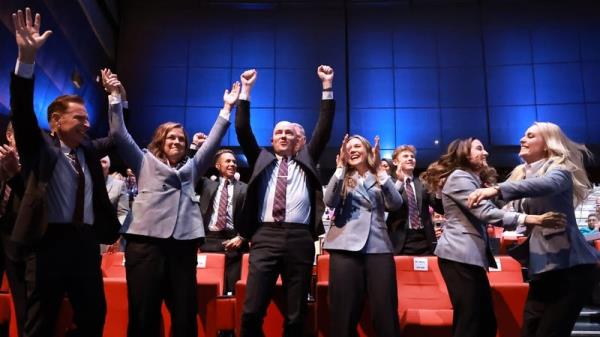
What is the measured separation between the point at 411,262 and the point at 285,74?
7.47 meters

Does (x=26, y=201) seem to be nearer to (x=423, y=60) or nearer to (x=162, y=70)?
(x=162, y=70)

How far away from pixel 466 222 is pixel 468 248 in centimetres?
16

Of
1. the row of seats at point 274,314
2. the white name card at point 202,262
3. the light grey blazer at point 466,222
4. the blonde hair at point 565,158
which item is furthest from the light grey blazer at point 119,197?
the blonde hair at point 565,158

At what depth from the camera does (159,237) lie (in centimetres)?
231

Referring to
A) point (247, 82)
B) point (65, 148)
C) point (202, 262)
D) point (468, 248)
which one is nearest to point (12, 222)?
point (65, 148)

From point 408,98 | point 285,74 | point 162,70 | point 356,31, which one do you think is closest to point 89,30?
point 162,70

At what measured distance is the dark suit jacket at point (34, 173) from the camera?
195 centimetres

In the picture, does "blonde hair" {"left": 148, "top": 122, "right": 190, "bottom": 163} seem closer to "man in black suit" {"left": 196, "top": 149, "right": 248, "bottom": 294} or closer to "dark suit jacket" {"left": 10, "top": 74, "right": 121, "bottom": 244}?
"dark suit jacket" {"left": 10, "top": 74, "right": 121, "bottom": 244}

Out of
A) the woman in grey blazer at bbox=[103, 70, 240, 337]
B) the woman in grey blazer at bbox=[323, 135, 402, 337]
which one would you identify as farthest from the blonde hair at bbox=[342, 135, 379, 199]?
the woman in grey blazer at bbox=[103, 70, 240, 337]

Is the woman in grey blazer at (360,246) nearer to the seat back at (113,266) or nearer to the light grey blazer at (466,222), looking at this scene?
the light grey blazer at (466,222)

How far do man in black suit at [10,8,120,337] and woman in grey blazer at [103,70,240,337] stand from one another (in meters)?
0.18

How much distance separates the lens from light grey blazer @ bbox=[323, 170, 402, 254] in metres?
2.60

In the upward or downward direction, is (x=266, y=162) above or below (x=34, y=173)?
above

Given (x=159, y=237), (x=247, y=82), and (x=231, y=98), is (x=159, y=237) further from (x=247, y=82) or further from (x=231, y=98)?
(x=247, y=82)
